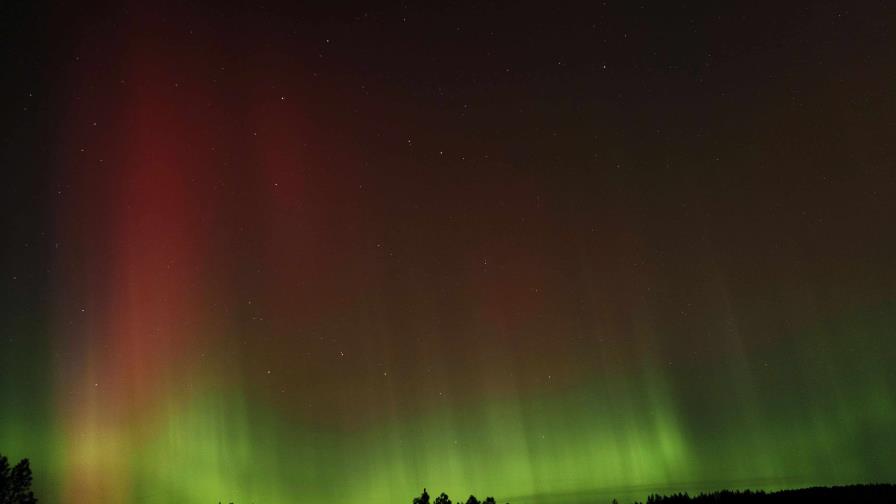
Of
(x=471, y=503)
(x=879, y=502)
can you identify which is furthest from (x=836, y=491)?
(x=471, y=503)

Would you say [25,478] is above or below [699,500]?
above

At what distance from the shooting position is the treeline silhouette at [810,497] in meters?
44.0

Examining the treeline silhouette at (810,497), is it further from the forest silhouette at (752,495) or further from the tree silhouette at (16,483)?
the tree silhouette at (16,483)

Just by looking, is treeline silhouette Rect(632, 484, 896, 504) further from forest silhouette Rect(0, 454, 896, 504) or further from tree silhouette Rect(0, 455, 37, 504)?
Result: tree silhouette Rect(0, 455, 37, 504)

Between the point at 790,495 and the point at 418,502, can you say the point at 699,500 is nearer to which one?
the point at 790,495

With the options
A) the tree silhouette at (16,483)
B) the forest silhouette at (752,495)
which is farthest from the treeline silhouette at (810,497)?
the tree silhouette at (16,483)

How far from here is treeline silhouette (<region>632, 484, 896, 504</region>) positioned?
44.0m

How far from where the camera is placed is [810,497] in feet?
155

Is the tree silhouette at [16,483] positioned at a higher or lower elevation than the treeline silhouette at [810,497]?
higher

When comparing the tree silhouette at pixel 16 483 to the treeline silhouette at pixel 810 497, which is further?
the treeline silhouette at pixel 810 497

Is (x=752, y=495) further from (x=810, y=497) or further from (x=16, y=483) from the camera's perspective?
(x=16, y=483)

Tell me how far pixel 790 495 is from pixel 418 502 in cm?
3201

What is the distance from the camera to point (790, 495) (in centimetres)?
4809

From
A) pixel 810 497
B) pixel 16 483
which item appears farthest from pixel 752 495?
pixel 16 483
